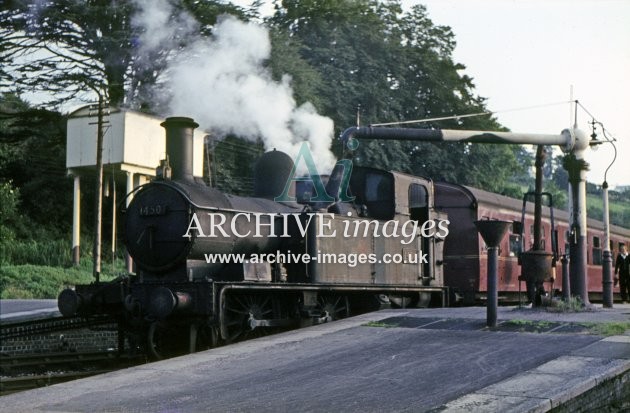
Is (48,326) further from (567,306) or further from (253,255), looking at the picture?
(567,306)

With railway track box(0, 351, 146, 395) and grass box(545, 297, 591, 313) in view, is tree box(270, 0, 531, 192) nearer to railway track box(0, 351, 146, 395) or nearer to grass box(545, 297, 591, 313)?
grass box(545, 297, 591, 313)

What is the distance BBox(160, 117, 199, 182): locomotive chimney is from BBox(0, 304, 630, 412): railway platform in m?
2.57

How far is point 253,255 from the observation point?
1042 centimetres

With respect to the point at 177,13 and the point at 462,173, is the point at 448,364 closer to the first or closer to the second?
the point at 177,13

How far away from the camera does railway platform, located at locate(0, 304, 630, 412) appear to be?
19.3 feet

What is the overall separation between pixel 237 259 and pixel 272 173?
177 cm

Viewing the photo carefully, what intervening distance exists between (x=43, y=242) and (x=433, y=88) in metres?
16.1

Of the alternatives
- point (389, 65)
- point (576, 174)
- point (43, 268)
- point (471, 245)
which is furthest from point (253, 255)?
point (389, 65)

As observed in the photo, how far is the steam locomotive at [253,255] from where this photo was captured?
9.62m

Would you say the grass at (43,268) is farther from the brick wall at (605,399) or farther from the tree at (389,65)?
the brick wall at (605,399)

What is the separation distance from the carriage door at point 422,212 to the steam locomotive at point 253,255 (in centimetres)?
30

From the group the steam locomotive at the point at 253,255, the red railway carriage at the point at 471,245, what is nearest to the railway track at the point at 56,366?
the steam locomotive at the point at 253,255

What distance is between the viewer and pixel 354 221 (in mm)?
11172

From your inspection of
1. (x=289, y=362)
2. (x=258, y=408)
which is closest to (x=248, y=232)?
(x=289, y=362)
